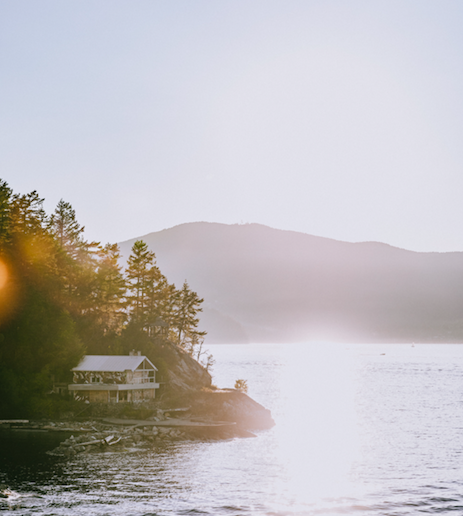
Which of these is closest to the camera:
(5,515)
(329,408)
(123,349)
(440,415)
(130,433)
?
(5,515)

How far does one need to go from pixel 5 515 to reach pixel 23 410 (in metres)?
36.0

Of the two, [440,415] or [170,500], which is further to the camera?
[440,415]

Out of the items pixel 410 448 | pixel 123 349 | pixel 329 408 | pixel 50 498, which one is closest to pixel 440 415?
pixel 329 408

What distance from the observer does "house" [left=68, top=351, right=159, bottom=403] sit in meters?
74.8

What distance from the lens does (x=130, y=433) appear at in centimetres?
6494

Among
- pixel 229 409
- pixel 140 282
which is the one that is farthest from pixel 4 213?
pixel 229 409

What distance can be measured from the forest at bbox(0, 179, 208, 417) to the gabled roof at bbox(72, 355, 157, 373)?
4.70ft

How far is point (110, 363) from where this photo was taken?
76312 millimetres

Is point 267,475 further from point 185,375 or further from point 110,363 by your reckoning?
point 185,375

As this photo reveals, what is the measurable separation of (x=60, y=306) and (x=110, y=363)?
11550 mm

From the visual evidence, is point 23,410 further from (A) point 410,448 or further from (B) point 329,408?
(B) point 329,408

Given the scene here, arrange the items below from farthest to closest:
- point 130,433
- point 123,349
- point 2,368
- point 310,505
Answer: point 123,349 → point 2,368 → point 130,433 → point 310,505

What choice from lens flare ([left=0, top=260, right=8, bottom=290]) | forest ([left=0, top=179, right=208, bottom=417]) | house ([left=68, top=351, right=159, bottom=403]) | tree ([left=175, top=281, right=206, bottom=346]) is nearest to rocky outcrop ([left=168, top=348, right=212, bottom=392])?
forest ([left=0, top=179, right=208, bottom=417])

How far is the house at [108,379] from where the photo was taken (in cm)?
7481
